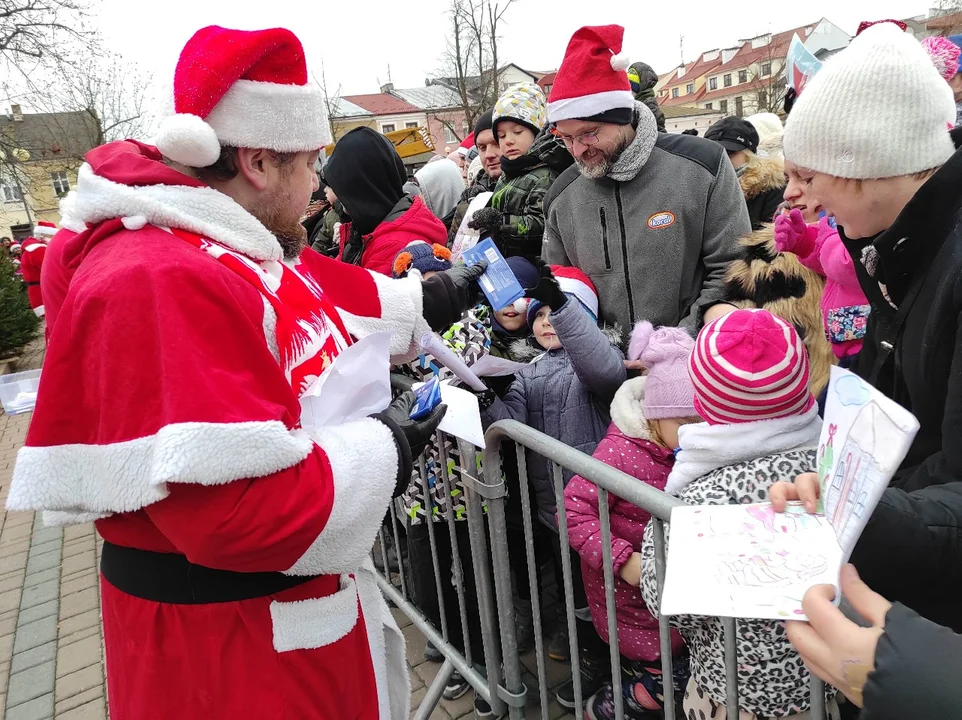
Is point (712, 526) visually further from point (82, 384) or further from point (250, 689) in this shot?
point (82, 384)

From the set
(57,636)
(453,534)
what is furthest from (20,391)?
(453,534)

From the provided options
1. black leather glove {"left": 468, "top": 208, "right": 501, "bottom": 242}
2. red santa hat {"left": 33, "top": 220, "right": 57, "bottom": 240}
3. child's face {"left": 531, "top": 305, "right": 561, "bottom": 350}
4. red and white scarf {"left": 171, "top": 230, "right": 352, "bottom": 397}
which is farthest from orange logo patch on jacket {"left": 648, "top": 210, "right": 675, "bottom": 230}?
red santa hat {"left": 33, "top": 220, "right": 57, "bottom": 240}

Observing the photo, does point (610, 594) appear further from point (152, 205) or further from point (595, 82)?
point (595, 82)

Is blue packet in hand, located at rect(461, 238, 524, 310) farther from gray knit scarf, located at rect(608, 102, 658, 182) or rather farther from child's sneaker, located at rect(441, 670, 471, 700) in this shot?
child's sneaker, located at rect(441, 670, 471, 700)

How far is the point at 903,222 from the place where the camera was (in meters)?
1.32

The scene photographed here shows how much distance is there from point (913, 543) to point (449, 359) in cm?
134

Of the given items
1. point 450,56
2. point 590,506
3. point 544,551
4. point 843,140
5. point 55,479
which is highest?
point 450,56

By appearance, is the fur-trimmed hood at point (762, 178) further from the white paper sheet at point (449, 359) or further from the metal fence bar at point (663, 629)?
the metal fence bar at point (663, 629)

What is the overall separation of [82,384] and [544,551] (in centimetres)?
229

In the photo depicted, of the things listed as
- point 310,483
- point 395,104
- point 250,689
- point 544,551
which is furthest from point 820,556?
point 395,104

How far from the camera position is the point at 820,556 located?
0.94m

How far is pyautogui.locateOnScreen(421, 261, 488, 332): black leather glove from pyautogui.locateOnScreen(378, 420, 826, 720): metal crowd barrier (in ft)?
1.47

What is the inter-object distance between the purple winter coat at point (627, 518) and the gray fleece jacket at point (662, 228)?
77cm

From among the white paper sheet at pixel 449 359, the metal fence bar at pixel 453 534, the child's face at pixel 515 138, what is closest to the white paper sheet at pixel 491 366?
the white paper sheet at pixel 449 359
